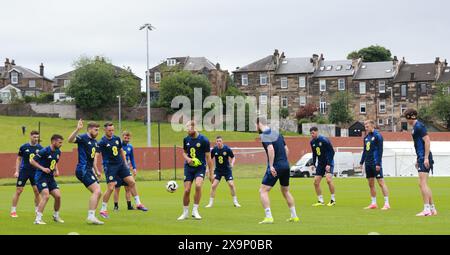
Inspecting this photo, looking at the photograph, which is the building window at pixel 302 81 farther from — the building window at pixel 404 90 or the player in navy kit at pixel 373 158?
the player in navy kit at pixel 373 158

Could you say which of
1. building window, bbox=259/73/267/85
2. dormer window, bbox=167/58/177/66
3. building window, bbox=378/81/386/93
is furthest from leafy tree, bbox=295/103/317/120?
dormer window, bbox=167/58/177/66

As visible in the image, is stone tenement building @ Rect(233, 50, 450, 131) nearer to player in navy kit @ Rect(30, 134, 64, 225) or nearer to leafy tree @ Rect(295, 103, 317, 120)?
leafy tree @ Rect(295, 103, 317, 120)

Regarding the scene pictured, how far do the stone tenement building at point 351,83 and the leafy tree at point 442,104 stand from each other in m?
5.13

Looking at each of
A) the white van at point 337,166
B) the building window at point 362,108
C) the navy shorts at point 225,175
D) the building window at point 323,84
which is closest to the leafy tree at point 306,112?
the building window at point 323,84

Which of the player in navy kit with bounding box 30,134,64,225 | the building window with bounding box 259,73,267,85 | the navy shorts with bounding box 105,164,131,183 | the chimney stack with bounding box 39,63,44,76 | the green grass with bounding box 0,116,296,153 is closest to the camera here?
the player in navy kit with bounding box 30,134,64,225

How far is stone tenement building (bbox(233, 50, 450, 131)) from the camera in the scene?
112 metres

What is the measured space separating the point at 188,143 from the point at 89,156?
2.55 metres

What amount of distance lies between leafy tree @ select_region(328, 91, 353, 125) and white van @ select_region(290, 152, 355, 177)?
175ft

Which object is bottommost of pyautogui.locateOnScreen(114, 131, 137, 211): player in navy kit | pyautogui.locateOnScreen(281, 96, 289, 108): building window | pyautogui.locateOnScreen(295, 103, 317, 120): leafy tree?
pyautogui.locateOnScreen(114, 131, 137, 211): player in navy kit

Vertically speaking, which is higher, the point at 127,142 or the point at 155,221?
the point at 127,142

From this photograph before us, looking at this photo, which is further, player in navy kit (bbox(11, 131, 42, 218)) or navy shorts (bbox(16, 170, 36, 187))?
navy shorts (bbox(16, 170, 36, 187))

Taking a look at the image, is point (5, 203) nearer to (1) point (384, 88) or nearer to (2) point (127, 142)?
(2) point (127, 142)
